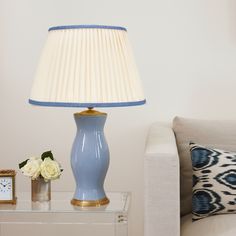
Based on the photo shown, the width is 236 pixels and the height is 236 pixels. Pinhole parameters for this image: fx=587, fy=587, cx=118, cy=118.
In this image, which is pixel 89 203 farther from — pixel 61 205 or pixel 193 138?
pixel 193 138

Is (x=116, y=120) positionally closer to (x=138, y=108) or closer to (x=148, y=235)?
(x=138, y=108)

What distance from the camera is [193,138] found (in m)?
2.48

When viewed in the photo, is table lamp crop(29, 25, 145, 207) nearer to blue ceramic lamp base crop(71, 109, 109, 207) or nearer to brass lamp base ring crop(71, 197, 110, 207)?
blue ceramic lamp base crop(71, 109, 109, 207)

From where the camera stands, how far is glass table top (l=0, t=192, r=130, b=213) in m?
2.12

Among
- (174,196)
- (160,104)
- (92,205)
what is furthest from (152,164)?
(160,104)

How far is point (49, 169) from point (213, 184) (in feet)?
2.03

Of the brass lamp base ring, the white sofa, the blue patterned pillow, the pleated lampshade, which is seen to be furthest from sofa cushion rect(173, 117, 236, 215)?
the pleated lampshade

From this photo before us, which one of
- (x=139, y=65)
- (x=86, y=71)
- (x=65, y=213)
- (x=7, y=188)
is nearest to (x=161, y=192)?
(x=65, y=213)

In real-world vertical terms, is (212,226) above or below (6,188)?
below

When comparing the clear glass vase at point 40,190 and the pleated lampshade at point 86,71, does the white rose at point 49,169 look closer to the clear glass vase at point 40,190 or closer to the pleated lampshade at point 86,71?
the clear glass vase at point 40,190

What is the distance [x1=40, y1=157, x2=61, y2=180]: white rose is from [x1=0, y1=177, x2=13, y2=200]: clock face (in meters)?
0.14

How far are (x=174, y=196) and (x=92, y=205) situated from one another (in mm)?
325

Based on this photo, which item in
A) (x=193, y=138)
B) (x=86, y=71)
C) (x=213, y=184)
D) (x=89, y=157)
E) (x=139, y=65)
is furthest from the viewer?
(x=139, y=65)

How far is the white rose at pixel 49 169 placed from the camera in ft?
7.15
